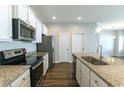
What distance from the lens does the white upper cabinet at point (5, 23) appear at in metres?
2.04

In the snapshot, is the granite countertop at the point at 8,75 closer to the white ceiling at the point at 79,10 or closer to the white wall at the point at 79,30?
the white ceiling at the point at 79,10

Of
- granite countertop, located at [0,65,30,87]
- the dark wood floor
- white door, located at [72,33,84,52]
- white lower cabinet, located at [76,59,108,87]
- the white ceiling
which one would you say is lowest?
the dark wood floor

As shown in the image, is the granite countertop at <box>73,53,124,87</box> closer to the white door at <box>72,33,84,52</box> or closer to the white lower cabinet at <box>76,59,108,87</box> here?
the white lower cabinet at <box>76,59,108,87</box>

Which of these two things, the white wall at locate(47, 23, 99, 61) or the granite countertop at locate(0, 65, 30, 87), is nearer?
the granite countertop at locate(0, 65, 30, 87)

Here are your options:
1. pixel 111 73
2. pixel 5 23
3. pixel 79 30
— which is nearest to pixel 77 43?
pixel 79 30

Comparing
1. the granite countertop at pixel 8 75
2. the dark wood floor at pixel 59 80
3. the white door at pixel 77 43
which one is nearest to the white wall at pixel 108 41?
the white door at pixel 77 43

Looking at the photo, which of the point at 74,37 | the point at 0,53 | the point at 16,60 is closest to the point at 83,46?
the point at 74,37

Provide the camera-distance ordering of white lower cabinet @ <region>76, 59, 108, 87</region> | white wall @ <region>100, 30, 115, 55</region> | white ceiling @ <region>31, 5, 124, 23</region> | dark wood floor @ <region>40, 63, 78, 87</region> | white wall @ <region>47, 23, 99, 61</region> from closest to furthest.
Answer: white lower cabinet @ <region>76, 59, 108, 87</region>, dark wood floor @ <region>40, 63, 78, 87</region>, white ceiling @ <region>31, 5, 124, 23</region>, white wall @ <region>47, 23, 99, 61</region>, white wall @ <region>100, 30, 115, 55</region>

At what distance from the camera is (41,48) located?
688 centimetres

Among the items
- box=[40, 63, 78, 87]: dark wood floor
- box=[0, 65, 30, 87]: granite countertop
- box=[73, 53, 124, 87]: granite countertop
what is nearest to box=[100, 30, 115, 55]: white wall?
box=[40, 63, 78, 87]: dark wood floor

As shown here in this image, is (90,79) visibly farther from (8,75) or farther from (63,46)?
(63,46)

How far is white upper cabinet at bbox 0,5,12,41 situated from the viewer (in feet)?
6.68
